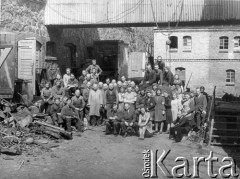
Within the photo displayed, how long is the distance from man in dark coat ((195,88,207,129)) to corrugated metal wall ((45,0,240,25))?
1185 centimetres

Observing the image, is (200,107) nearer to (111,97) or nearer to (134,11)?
(111,97)

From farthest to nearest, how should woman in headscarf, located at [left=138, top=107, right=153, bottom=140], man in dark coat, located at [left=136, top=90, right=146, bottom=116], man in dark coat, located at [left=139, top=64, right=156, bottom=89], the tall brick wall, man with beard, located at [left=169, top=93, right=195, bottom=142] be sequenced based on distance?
1. the tall brick wall
2. man in dark coat, located at [left=139, top=64, right=156, bottom=89]
3. man in dark coat, located at [left=136, top=90, right=146, bottom=116]
4. woman in headscarf, located at [left=138, top=107, right=153, bottom=140]
5. man with beard, located at [left=169, top=93, right=195, bottom=142]

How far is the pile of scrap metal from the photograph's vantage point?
491 inches

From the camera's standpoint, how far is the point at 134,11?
26438 mm

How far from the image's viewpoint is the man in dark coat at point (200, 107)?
1540cm

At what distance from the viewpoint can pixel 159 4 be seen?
2633 cm

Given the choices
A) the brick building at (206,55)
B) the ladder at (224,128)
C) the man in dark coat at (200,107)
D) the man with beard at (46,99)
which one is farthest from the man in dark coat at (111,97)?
the brick building at (206,55)

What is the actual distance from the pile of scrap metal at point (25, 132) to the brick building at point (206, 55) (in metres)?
15.6

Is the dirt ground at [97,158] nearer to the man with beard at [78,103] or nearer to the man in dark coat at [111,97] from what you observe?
the man with beard at [78,103]

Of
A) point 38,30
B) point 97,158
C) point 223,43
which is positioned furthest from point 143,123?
point 223,43

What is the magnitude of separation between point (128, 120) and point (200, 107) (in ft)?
10.1

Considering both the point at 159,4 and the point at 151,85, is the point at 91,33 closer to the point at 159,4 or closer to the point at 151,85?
the point at 159,4

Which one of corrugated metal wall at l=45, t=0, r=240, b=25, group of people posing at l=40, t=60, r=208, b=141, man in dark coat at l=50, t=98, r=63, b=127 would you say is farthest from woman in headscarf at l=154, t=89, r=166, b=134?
corrugated metal wall at l=45, t=0, r=240, b=25

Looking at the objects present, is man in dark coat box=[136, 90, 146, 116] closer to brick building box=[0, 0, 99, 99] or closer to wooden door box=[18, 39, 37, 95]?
brick building box=[0, 0, 99, 99]
